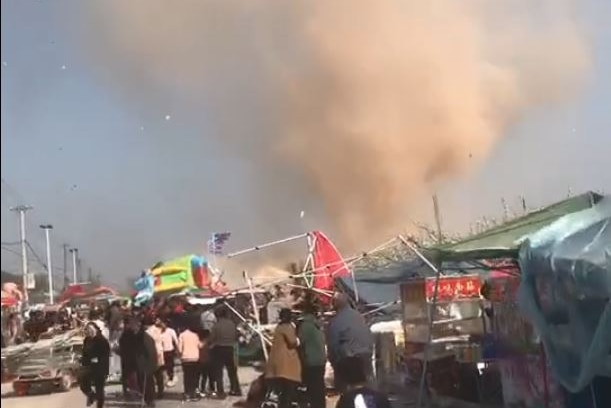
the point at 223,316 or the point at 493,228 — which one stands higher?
the point at 493,228

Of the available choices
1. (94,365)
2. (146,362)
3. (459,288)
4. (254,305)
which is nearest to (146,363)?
(146,362)

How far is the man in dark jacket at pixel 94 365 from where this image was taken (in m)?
4.59

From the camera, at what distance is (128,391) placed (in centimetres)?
496

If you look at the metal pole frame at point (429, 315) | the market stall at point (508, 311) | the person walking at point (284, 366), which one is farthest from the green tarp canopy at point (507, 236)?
the person walking at point (284, 366)

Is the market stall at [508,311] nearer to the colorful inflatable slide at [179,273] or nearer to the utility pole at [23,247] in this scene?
the colorful inflatable slide at [179,273]

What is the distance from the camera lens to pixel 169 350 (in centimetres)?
526

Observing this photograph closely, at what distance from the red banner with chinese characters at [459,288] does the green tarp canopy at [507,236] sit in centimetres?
100

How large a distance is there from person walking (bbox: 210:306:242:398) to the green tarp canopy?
4.23ft

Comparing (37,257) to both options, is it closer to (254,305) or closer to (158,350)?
(158,350)

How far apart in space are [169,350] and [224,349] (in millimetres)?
454

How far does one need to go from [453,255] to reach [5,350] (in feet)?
8.71

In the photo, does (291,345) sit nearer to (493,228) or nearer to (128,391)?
(128,391)

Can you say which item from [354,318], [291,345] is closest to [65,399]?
[291,345]

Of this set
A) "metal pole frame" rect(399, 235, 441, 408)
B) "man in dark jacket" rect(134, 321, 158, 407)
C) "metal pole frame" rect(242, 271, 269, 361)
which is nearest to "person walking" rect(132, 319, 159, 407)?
"man in dark jacket" rect(134, 321, 158, 407)
